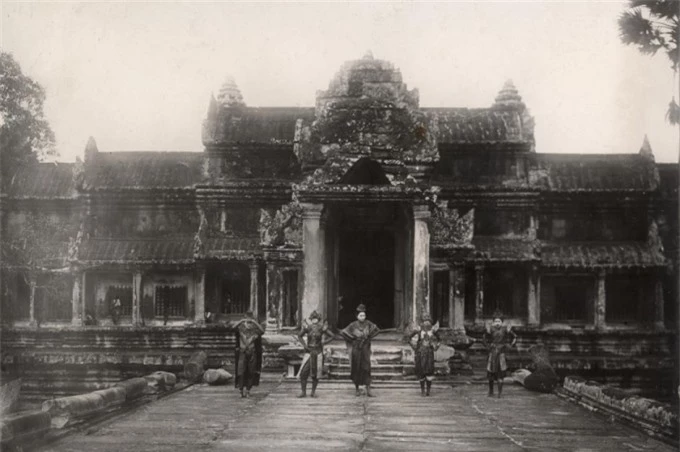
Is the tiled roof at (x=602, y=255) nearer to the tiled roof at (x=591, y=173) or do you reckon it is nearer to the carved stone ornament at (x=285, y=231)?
the tiled roof at (x=591, y=173)

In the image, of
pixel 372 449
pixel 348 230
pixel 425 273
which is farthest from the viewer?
pixel 348 230

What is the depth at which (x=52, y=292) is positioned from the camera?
3503 centimetres

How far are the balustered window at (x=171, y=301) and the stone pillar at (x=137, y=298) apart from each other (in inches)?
32.2

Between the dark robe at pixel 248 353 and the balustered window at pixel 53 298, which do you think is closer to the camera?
the dark robe at pixel 248 353

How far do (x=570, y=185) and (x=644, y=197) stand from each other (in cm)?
290

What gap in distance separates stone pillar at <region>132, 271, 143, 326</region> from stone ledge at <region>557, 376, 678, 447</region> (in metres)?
20.9

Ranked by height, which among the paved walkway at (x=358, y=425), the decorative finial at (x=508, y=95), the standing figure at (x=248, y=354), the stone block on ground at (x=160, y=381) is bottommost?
the paved walkway at (x=358, y=425)

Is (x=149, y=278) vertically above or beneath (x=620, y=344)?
above

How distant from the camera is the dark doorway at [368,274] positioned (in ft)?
84.2

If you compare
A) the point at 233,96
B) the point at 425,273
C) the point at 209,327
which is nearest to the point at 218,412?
the point at 425,273

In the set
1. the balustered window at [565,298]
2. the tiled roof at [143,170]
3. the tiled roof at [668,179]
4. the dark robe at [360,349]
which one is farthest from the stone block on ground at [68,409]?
the tiled roof at [668,179]

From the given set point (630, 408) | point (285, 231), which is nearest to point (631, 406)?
point (630, 408)

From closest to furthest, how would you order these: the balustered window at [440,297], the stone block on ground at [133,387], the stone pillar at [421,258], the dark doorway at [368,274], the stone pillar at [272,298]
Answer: the stone block on ground at [133,387] → the stone pillar at [421,258] → the balustered window at [440,297] → the stone pillar at [272,298] → the dark doorway at [368,274]

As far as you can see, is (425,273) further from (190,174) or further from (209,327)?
(190,174)
